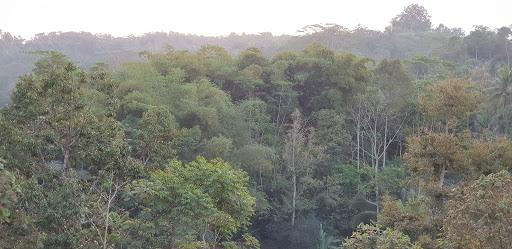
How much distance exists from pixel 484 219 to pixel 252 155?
11.8 metres

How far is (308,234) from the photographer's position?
19297 mm

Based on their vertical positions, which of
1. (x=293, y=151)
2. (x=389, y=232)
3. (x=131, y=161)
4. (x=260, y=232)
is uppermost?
(x=131, y=161)

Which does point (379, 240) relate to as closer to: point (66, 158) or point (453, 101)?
point (66, 158)

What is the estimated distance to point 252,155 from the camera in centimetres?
1923

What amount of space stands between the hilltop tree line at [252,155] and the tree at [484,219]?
0.08 ft

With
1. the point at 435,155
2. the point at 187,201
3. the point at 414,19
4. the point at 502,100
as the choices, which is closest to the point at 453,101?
the point at 435,155

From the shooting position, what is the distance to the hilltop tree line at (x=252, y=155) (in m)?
9.68

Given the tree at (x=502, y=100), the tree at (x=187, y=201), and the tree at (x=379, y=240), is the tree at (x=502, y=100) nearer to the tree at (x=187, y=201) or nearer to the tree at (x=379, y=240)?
the tree at (x=187, y=201)

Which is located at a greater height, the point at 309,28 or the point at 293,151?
the point at 309,28

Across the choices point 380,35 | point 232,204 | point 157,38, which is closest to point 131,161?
point 232,204

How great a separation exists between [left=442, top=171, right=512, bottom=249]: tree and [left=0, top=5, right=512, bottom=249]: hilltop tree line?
24 millimetres

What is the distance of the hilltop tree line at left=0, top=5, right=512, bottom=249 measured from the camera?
9.68 m

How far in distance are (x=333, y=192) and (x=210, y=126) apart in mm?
4823

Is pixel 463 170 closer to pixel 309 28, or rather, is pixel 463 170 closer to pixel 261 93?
pixel 261 93
